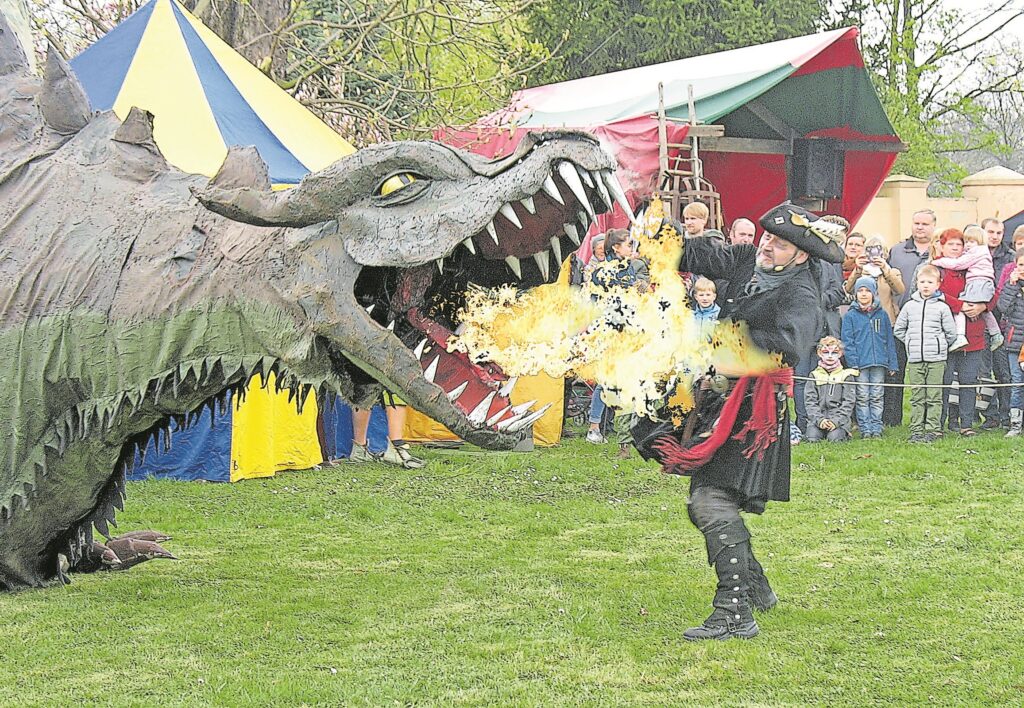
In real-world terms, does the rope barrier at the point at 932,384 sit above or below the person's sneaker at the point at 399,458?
above

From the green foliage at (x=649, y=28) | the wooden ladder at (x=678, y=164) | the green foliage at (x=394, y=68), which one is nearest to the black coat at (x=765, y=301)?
the green foliage at (x=394, y=68)

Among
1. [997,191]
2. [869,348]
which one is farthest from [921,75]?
[869,348]

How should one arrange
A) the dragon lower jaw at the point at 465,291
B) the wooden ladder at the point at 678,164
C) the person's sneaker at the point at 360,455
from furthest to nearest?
the wooden ladder at the point at 678,164, the person's sneaker at the point at 360,455, the dragon lower jaw at the point at 465,291

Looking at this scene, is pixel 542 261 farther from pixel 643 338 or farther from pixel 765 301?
pixel 765 301

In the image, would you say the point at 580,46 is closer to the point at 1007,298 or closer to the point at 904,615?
the point at 1007,298

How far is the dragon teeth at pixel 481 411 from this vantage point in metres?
3.85

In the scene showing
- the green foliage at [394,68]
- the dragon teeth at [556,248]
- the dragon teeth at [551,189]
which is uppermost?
the green foliage at [394,68]

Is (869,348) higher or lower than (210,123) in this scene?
lower

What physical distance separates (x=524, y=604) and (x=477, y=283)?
1793 mm

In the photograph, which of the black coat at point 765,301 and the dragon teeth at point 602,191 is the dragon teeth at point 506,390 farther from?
the black coat at point 765,301

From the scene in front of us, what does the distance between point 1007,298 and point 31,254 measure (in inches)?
324

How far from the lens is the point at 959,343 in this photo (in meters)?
10.1

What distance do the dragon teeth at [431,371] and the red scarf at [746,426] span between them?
127cm

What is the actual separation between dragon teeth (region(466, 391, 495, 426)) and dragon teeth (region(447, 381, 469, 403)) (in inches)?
2.8
